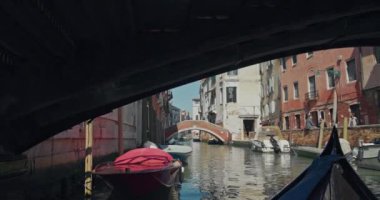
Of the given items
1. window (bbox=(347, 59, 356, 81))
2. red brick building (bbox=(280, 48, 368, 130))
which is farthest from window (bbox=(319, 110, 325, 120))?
window (bbox=(347, 59, 356, 81))

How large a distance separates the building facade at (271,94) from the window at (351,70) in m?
10.8

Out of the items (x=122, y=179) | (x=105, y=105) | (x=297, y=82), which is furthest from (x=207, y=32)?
(x=297, y=82)

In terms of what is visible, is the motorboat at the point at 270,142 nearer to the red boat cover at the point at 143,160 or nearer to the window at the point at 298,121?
the window at the point at 298,121

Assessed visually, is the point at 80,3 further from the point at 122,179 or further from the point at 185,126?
the point at 185,126

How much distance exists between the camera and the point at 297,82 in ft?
99.2

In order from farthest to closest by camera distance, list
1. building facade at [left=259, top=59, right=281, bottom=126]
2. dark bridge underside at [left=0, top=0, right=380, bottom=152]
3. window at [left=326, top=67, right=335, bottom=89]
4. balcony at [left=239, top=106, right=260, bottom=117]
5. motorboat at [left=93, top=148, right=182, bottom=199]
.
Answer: balcony at [left=239, top=106, right=260, bottom=117] → building facade at [left=259, top=59, right=281, bottom=126] → window at [left=326, top=67, right=335, bottom=89] → motorboat at [left=93, top=148, right=182, bottom=199] → dark bridge underside at [left=0, top=0, right=380, bottom=152]

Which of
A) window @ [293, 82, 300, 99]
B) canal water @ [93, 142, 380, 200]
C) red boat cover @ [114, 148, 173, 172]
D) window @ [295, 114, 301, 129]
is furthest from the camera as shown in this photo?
window @ [293, 82, 300, 99]

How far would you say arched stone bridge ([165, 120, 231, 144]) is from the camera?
4522 centimetres

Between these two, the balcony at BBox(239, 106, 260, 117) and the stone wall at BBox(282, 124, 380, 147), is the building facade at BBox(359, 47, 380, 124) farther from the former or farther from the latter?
the balcony at BBox(239, 106, 260, 117)

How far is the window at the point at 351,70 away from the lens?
23.0 meters

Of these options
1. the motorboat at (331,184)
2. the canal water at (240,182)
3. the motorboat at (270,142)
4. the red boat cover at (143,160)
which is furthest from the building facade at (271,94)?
the motorboat at (331,184)

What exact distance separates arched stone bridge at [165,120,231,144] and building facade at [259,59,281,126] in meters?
4.25

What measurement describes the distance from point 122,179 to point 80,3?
4976mm

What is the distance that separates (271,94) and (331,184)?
114 feet
